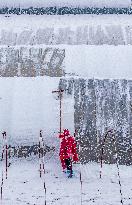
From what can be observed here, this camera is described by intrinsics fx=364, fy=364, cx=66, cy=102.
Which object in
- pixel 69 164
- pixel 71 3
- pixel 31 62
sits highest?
pixel 71 3

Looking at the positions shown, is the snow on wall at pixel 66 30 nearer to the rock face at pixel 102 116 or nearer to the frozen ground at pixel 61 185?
the rock face at pixel 102 116

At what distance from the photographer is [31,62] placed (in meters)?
16.8

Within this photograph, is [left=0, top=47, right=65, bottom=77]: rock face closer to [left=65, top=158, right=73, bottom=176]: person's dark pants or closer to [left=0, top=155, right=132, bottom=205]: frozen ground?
[left=0, top=155, right=132, bottom=205]: frozen ground

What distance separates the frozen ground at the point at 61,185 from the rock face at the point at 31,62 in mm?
4136

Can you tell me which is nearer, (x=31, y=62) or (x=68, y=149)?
(x=68, y=149)

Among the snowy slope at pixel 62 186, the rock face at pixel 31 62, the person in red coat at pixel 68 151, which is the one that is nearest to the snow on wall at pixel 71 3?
the rock face at pixel 31 62

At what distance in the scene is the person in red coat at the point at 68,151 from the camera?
13156mm

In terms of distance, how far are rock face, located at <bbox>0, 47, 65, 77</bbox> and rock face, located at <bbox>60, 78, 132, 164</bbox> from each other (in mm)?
1057

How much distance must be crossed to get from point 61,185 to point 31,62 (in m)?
6.34

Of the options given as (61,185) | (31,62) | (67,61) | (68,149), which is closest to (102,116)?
(68,149)

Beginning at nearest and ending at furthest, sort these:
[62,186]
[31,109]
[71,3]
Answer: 1. [62,186]
2. [31,109]
3. [71,3]

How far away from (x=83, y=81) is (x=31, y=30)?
15.9 ft

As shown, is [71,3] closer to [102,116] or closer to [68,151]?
[102,116]

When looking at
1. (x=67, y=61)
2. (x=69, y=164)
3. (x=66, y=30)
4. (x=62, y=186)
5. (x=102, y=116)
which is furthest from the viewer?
(x=66, y=30)
